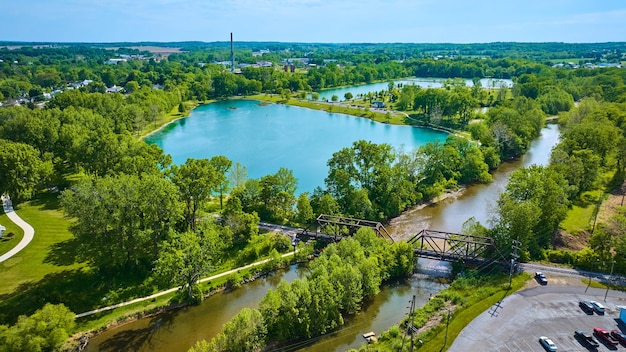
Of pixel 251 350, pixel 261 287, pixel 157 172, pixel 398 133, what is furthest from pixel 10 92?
pixel 251 350

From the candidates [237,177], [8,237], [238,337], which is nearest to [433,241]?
[238,337]

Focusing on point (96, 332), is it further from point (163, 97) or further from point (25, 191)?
point (163, 97)

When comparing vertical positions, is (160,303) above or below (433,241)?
below

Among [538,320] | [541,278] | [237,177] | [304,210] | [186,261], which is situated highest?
[237,177]

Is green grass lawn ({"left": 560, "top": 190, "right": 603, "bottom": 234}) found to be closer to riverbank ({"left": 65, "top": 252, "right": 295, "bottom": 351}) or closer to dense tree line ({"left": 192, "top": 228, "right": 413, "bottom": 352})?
dense tree line ({"left": 192, "top": 228, "right": 413, "bottom": 352})

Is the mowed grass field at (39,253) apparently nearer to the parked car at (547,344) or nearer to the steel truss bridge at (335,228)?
the steel truss bridge at (335,228)

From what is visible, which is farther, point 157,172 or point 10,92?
point 10,92

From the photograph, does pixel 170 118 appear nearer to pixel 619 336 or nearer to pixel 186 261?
pixel 186 261
